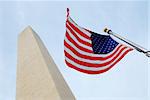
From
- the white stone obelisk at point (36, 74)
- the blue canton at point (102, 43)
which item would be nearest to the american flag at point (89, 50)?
the blue canton at point (102, 43)

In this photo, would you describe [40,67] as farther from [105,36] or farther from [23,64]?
[105,36]

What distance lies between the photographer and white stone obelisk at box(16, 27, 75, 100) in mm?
16047

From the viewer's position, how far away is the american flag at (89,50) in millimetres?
13430

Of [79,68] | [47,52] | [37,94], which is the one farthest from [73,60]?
[47,52]

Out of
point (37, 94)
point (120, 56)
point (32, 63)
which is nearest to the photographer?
point (120, 56)

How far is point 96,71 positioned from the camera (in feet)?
44.2

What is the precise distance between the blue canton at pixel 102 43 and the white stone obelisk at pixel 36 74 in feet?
9.88

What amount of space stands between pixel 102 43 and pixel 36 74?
14.8 feet

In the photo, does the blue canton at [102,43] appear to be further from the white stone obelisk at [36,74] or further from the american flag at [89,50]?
the white stone obelisk at [36,74]

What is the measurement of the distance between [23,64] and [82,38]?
5.12 metres

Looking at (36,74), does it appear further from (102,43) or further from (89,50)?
(102,43)

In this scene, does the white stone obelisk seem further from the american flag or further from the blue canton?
the blue canton

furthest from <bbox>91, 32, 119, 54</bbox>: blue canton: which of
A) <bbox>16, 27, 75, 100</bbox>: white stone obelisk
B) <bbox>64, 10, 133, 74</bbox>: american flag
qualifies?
<bbox>16, 27, 75, 100</bbox>: white stone obelisk

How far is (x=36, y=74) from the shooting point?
55.7 ft
